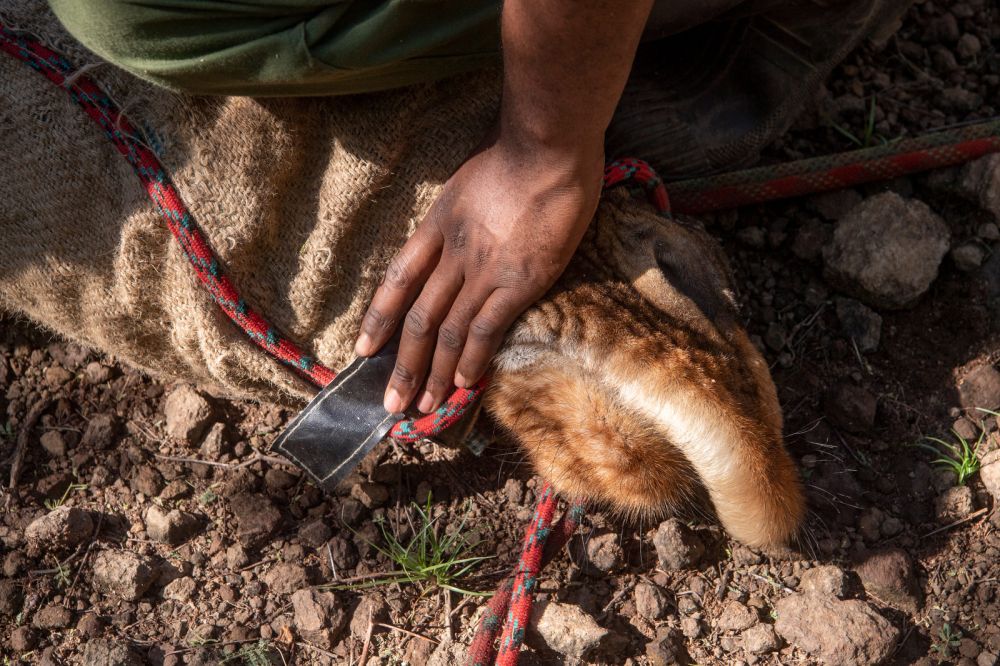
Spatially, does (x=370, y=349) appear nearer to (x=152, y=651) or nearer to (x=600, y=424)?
(x=600, y=424)

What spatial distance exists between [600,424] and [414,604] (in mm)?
867

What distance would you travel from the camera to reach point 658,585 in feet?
7.80

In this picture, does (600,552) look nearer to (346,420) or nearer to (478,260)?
(346,420)

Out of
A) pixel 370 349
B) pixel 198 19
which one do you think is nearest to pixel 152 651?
pixel 370 349

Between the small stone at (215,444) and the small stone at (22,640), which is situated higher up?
the small stone at (215,444)

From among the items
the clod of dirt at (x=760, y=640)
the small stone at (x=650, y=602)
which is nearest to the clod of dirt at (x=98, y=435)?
the small stone at (x=650, y=602)

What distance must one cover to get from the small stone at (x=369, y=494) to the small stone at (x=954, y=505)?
146 centimetres

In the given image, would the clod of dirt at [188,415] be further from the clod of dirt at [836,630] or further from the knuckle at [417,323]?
the clod of dirt at [836,630]

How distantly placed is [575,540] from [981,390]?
3.85 feet

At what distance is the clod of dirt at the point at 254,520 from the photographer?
248 centimetres

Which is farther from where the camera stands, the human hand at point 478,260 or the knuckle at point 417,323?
the knuckle at point 417,323

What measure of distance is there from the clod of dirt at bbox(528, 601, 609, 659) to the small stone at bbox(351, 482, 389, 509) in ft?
1.72

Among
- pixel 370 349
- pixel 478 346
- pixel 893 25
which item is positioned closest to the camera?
pixel 478 346

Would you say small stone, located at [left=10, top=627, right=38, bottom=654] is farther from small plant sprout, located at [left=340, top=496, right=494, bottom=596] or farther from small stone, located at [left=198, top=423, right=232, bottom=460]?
small plant sprout, located at [left=340, top=496, right=494, bottom=596]
